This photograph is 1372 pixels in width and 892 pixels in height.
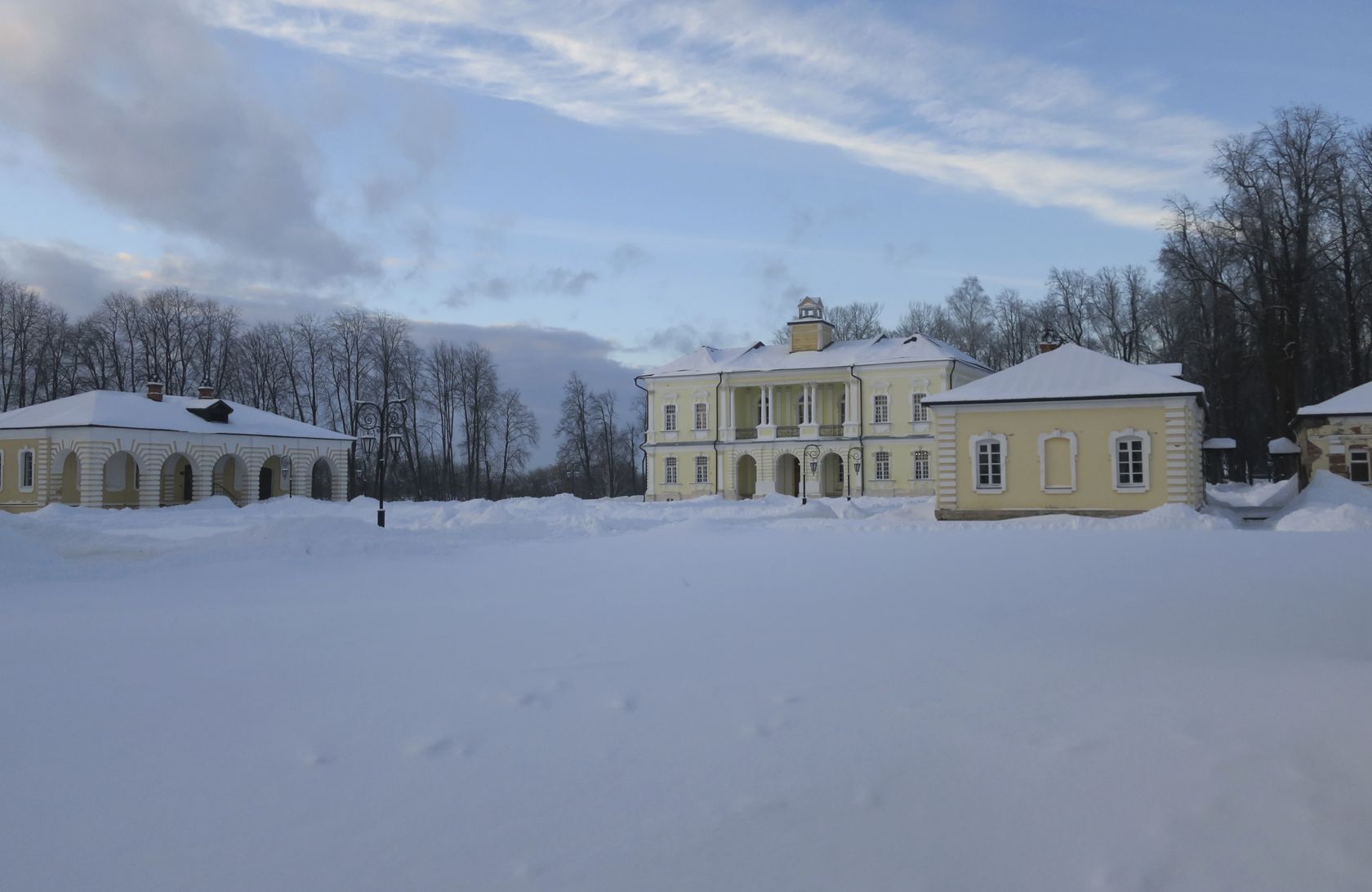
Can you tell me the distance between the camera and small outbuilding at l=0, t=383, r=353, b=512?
37406mm

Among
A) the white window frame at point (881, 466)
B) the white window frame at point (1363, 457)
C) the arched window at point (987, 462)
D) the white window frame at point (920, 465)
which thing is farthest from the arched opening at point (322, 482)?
the white window frame at point (1363, 457)

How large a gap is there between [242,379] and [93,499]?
2192 centimetres

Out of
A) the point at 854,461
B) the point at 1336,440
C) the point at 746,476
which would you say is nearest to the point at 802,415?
the point at 854,461

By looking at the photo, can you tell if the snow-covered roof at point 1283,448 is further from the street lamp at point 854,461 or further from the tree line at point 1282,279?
the street lamp at point 854,461

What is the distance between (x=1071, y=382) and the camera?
2711 cm

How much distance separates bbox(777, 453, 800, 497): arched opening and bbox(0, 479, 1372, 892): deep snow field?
37857mm

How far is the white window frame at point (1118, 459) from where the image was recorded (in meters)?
26.1

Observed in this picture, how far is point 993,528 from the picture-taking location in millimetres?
21875

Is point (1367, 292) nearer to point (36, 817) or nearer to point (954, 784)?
point (954, 784)

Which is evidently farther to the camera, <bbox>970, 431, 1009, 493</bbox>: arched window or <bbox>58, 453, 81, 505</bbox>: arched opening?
<bbox>58, 453, 81, 505</bbox>: arched opening

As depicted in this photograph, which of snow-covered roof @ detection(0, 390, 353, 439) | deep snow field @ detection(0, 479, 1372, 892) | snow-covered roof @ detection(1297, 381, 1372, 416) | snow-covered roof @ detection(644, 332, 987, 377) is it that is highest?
snow-covered roof @ detection(644, 332, 987, 377)

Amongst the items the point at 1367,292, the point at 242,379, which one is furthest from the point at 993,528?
the point at 242,379

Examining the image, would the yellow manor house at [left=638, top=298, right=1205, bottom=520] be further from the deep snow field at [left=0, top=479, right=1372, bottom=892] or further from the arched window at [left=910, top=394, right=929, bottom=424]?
the deep snow field at [left=0, top=479, right=1372, bottom=892]

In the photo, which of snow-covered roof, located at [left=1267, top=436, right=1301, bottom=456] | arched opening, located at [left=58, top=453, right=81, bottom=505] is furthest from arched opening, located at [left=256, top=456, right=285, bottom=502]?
snow-covered roof, located at [left=1267, top=436, right=1301, bottom=456]
